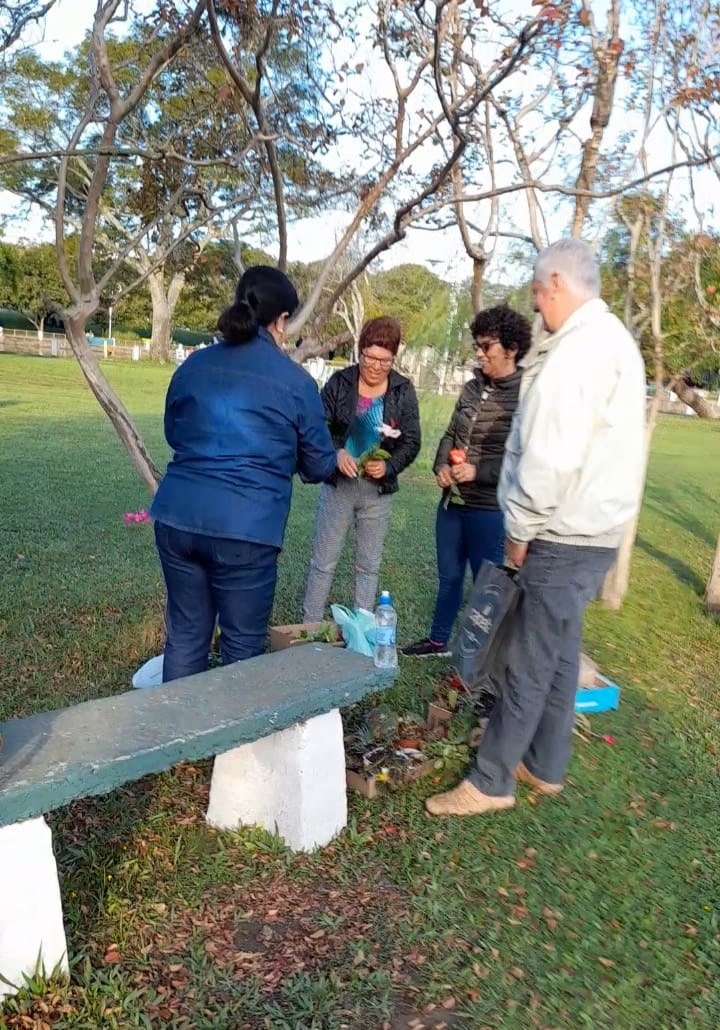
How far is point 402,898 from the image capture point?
2.70m

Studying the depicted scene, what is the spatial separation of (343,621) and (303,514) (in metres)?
5.66

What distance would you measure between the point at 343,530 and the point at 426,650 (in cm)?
83

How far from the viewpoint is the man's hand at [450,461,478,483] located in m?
4.27

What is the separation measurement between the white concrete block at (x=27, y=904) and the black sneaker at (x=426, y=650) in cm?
280

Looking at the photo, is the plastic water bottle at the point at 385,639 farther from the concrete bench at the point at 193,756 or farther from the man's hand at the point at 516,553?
the man's hand at the point at 516,553

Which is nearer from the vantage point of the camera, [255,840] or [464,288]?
[255,840]

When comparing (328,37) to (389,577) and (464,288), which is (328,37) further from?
(464,288)

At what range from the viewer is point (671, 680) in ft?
16.3

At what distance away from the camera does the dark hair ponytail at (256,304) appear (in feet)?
9.73

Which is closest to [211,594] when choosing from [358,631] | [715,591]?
[358,631]

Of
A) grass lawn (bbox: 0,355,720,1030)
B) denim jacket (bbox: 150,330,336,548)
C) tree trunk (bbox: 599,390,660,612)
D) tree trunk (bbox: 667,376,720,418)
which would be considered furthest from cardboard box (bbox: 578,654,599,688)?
tree trunk (bbox: 667,376,720,418)

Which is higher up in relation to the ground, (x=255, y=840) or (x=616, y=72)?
(x=616, y=72)

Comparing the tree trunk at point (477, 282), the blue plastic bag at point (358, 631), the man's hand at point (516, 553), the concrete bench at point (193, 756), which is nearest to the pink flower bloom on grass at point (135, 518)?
the tree trunk at point (477, 282)

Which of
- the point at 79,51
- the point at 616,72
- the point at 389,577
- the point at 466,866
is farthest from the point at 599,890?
the point at 79,51
